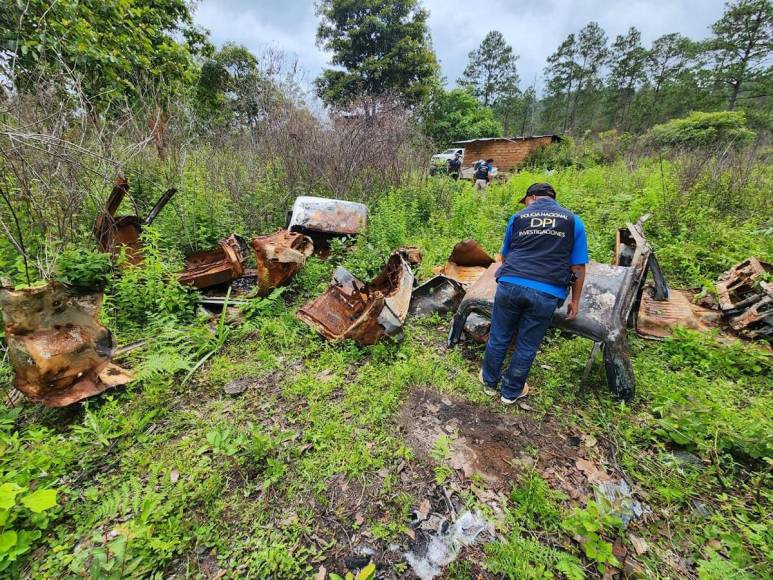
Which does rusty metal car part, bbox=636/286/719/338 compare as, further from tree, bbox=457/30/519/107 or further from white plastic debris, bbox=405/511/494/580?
tree, bbox=457/30/519/107

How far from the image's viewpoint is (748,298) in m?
3.39

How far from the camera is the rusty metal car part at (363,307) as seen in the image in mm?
3137

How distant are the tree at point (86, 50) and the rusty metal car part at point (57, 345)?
210 cm

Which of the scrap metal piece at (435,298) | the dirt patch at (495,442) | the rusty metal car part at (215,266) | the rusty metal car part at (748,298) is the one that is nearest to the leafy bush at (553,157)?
the rusty metal car part at (748,298)

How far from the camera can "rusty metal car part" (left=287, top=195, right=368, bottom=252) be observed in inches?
179

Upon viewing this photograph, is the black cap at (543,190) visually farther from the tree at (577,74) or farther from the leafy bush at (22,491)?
the tree at (577,74)

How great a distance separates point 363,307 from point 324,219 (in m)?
1.71

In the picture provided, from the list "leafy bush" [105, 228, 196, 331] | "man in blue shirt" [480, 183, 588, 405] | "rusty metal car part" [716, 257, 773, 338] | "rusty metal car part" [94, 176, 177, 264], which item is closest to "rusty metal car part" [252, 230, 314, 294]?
"leafy bush" [105, 228, 196, 331]

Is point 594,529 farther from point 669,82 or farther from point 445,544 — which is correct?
point 669,82

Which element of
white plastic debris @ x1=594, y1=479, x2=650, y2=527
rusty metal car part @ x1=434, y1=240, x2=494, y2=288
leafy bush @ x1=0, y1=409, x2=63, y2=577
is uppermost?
rusty metal car part @ x1=434, y1=240, x2=494, y2=288

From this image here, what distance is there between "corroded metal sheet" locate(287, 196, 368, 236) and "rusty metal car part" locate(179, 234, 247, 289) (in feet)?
2.89

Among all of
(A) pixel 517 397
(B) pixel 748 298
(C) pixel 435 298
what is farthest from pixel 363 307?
(B) pixel 748 298

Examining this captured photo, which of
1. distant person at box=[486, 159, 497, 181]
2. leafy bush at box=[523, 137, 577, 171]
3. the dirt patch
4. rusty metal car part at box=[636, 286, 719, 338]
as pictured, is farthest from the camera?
leafy bush at box=[523, 137, 577, 171]

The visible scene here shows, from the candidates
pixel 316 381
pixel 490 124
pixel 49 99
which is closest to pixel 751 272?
pixel 316 381
